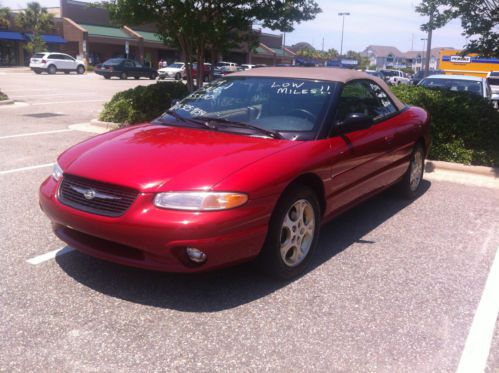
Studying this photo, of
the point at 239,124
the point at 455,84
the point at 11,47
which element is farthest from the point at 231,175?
the point at 11,47

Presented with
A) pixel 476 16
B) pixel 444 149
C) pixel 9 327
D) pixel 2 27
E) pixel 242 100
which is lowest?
pixel 9 327

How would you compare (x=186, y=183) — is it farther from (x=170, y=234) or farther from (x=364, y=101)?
(x=364, y=101)

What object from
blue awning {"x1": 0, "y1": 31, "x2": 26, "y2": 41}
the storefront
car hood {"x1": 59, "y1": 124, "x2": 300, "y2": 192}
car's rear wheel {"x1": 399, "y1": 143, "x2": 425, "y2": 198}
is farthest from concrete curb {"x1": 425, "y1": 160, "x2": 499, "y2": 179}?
the storefront

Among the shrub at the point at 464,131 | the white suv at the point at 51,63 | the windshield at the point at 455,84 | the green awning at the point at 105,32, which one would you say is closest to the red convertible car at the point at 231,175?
the shrub at the point at 464,131

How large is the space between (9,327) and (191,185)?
1.39 metres

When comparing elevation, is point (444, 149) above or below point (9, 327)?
above

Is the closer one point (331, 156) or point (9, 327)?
Result: point (9, 327)

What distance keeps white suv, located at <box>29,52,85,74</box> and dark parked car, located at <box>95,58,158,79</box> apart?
Result: 456 cm

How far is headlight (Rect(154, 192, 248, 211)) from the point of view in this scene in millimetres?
3240

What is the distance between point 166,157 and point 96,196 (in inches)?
21.9

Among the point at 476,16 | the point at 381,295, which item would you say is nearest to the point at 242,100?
the point at 381,295

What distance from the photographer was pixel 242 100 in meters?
4.75

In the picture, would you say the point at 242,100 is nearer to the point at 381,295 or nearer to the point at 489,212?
the point at 381,295

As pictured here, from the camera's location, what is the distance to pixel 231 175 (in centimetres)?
340
